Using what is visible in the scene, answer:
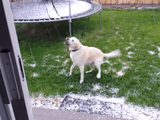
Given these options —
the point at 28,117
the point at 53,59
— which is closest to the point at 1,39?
the point at 28,117

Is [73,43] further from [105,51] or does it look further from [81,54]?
[105,51]

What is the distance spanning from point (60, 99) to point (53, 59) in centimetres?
127

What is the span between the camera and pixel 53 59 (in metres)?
3.41

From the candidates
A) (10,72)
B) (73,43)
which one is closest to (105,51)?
(73,43)

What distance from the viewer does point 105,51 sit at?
362 centimetres

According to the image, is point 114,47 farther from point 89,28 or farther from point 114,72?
point 89,28

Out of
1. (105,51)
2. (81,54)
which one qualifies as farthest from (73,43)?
(105,51)

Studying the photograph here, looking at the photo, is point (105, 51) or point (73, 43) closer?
point (73, 43)

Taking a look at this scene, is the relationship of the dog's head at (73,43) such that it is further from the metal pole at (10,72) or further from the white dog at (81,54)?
the metal pole at (10,72)

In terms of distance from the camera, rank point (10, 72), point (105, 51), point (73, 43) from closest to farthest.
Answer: point (10, 72)
point (73, 43)
point (105, 51)

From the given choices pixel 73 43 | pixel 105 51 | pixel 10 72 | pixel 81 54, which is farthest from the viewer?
pixel 105 51

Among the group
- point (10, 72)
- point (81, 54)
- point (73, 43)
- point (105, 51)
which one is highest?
point (10, 72)

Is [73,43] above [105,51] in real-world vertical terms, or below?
above

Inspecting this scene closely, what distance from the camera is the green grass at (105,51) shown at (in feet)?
8.13
